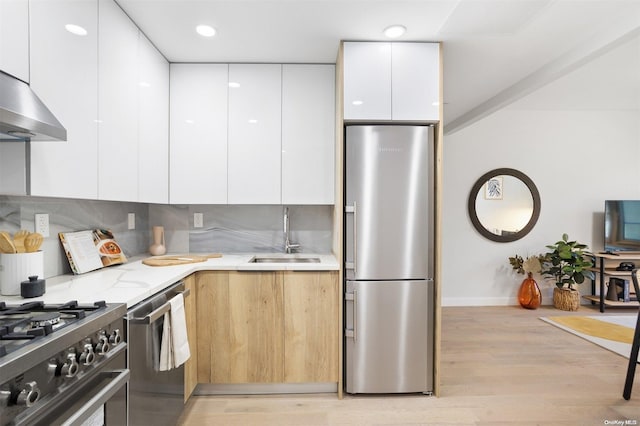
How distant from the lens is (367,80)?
229 cm

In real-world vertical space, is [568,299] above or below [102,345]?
below

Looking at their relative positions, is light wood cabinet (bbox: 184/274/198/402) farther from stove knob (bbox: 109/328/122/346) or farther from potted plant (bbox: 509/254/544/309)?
potted plant (bbox: 509/254/544/309)

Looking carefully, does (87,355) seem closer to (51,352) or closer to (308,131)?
(51,352)

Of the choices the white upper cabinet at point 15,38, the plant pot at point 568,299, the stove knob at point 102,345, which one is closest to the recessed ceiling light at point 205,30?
the white upper cabinet at point 15,38

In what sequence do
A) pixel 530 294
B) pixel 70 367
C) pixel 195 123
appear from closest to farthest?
pixel 70 367 < pixel 195 123 < pixel 530 294

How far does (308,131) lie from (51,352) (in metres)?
2.12

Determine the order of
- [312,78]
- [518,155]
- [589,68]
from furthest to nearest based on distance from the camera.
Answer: [518,155]
[589,68]
[312,78]

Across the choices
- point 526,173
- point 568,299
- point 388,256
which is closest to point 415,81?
point 388,256

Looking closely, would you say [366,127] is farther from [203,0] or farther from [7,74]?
[7,74]

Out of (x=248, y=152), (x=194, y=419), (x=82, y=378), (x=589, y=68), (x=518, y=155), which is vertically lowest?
(x=194, y=419)

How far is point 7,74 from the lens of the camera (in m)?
1.19

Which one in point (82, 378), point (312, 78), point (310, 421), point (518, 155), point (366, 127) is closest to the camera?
point (82, 378)

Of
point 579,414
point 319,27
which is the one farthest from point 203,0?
point 579,414

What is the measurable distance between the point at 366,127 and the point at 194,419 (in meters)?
2.21
